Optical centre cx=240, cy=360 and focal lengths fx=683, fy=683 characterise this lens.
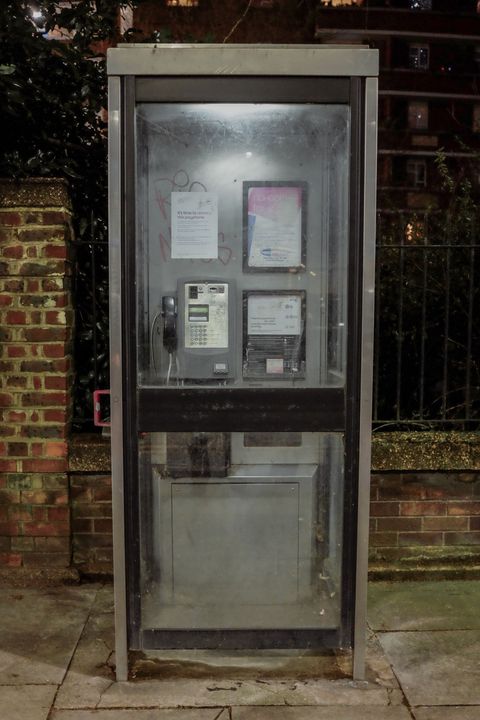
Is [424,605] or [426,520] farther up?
[426,520]

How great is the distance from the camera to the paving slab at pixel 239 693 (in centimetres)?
283

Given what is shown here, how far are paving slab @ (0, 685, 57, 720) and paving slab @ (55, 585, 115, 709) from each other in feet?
0.17

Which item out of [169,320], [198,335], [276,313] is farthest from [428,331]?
[169,320]

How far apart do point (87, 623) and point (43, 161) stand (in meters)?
2.63

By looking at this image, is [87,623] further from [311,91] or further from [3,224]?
[311,91]

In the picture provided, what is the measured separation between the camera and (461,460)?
4.17 meters

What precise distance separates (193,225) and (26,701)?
7.01 ft

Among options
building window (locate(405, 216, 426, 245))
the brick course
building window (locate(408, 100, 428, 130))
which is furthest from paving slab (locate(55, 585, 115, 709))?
building window (locate(408, 100, 428, 130))

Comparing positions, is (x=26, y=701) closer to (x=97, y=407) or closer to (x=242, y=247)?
(x=97, y=407)

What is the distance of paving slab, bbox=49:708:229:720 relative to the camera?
272 centimetres

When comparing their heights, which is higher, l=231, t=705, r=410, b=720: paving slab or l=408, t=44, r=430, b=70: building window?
l=408, t=44, r=430, b=70: building window

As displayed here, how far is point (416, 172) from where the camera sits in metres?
46.5

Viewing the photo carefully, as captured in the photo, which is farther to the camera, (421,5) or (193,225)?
(421,5)

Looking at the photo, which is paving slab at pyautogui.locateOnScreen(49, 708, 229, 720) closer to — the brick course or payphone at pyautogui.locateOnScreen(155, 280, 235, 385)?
payphone at pyautogui.locateOnScreen(155, 280, 235, 385)
